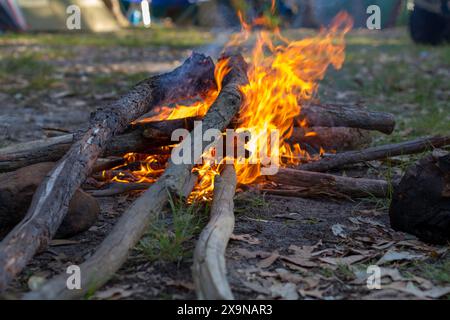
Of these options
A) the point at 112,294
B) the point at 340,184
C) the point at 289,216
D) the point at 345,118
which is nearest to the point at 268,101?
the point at 345,118

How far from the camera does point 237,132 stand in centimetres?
443

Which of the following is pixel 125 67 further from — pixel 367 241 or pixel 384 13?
pixel 384 13

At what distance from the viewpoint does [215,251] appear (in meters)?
2.99

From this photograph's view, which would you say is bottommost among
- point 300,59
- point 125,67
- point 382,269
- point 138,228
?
point 382,269

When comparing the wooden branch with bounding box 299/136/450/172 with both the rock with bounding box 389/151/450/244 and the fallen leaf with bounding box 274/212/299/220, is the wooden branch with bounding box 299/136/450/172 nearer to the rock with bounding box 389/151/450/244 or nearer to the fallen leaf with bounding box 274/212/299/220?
the fallen leaf with bounding box 274/212/299/220

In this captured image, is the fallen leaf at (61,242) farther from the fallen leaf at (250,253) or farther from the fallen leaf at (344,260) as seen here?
the fallen leaf at (344,260)

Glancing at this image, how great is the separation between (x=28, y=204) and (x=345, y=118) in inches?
102

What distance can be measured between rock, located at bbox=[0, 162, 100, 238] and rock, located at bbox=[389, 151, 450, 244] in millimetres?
A: 1778

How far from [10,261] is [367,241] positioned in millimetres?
1914

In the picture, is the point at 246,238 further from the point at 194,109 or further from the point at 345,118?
the point at 345,118

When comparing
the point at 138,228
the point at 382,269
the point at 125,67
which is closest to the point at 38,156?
the point at 138,228

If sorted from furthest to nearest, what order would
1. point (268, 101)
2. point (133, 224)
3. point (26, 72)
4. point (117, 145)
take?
point (26, 72)
point (268, 101)
point (117, 145)
point (133, 224)

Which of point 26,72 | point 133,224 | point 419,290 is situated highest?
point 26,72

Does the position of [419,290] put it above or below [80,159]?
below
